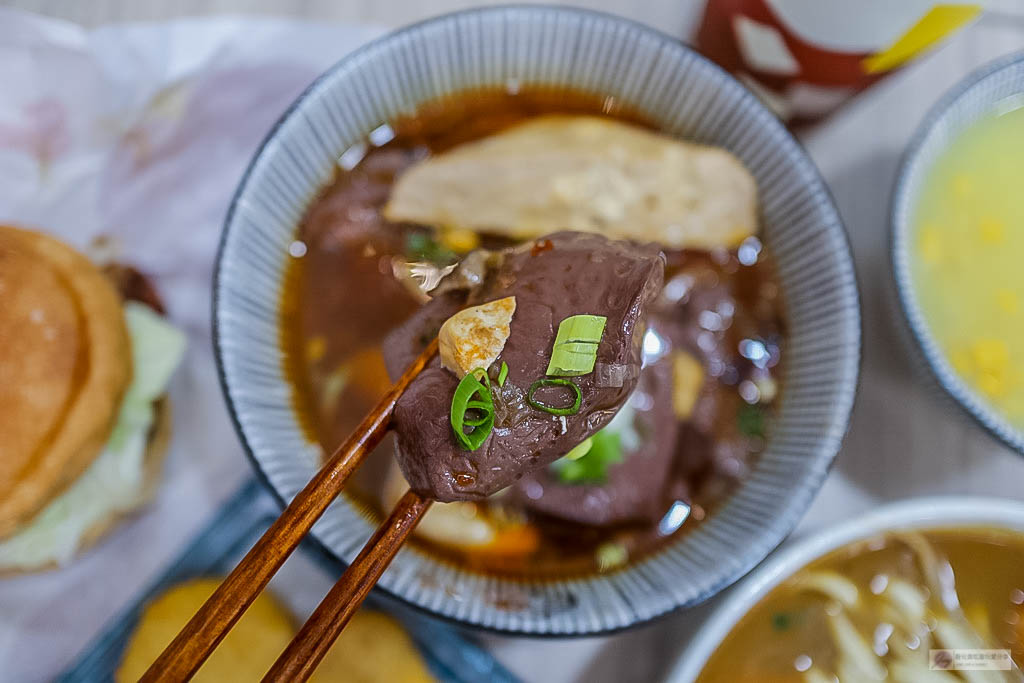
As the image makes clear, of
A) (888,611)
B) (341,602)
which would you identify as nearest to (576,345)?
(341,602)

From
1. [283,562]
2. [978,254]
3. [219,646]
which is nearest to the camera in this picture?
[283,562]

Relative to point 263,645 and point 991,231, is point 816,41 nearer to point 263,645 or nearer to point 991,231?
point 991,231

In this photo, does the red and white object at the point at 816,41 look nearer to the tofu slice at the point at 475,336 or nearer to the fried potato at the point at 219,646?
the tofu slice at the point at 475,336

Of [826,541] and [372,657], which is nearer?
[826,541]

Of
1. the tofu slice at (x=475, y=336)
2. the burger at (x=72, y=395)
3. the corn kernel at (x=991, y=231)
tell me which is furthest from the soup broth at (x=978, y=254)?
the burger at (x=72, y=395)

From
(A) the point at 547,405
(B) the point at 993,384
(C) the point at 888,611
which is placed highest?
(A) the point at 547,405

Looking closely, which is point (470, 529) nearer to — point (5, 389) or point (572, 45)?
point (5, 389)

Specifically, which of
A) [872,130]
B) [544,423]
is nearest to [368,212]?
[544,423]
